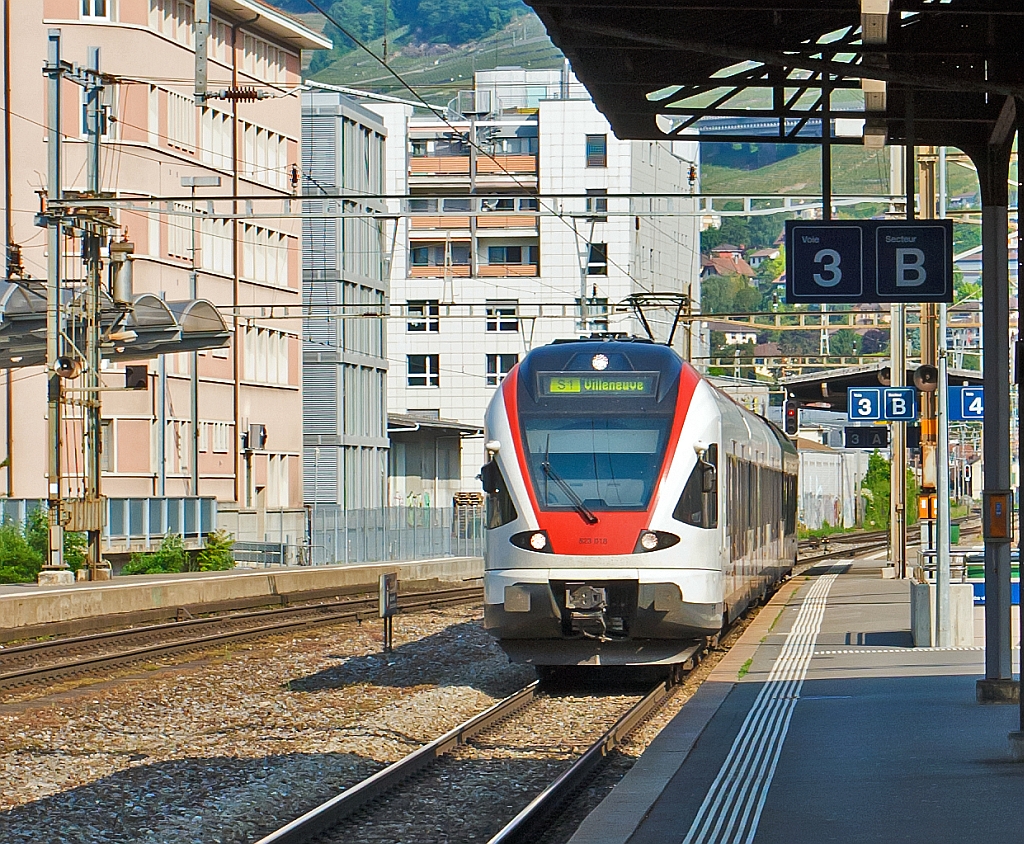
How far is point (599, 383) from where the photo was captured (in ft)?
56.5

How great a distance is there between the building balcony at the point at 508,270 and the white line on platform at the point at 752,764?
2709 inches

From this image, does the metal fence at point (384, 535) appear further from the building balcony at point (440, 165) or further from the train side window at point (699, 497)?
the building balcony at point (440, 165)

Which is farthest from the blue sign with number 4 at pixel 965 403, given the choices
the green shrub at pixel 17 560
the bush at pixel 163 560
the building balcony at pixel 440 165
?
the building balcony at pixel 440 165

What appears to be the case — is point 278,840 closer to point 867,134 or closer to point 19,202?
point 867,134

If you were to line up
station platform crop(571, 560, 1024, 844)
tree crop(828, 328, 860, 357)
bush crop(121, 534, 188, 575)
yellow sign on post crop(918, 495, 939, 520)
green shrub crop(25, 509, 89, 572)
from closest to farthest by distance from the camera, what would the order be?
station platform crop(571, 560, 1024, 844), yellow sign on post crop(918, 495, 939, 520), green shrub crop(25, 509, 89, 572), bush crop(121, 534, 188, 575), tree crop(828, 328, 860, 357)

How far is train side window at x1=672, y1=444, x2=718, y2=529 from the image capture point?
1675 centimetres

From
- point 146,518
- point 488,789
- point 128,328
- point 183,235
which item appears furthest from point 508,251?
point 488,789

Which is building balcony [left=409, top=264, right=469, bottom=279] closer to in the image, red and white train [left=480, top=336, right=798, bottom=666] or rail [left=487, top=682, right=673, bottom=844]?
red and white train [left=480, top=336, right=798, bottom=666]

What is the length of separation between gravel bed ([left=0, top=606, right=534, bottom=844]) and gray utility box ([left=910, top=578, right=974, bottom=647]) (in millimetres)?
4372

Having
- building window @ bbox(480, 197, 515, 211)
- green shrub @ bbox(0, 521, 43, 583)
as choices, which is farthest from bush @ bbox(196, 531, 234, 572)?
building window @ bbox(480, 197, 515, 211)

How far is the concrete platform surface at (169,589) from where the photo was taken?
25.8 meters

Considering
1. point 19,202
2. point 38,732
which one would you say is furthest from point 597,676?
point 19,202

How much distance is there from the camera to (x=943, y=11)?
10953 mm

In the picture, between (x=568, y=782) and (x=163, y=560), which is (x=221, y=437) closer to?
(x=163, y=560)
